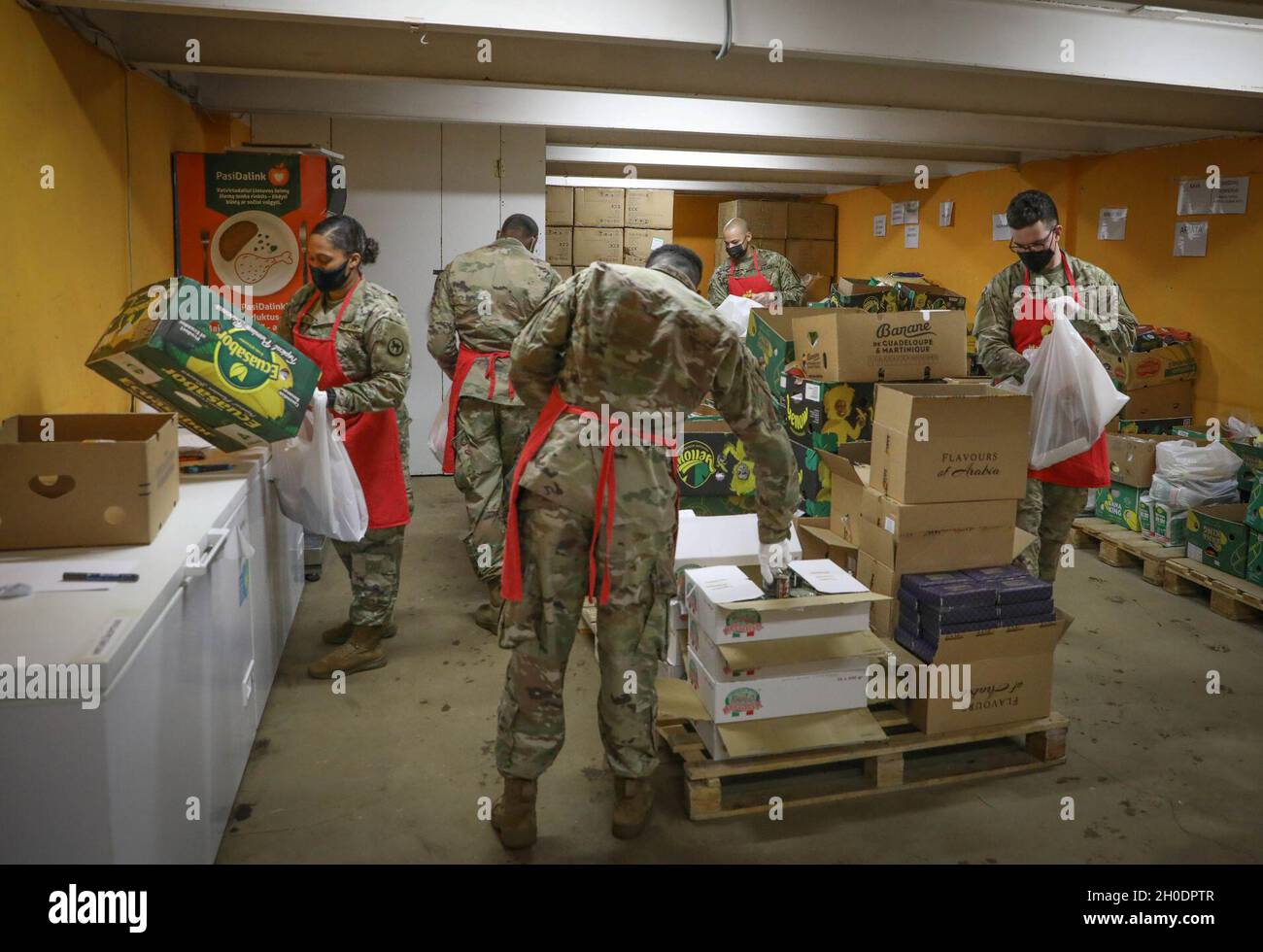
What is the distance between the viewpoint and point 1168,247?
217 inches

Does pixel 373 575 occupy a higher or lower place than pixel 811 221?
lower

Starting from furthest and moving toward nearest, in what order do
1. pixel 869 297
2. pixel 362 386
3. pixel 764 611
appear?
pixel 869 297
pixel 362 386
pixel 764 611

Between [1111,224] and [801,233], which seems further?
[801,233]

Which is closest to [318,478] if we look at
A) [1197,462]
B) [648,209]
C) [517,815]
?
[517,815]

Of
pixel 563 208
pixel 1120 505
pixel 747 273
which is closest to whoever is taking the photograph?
pixel 1120 505

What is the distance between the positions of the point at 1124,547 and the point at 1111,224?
265 cm

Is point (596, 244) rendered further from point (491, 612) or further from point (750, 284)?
point (491, 612)

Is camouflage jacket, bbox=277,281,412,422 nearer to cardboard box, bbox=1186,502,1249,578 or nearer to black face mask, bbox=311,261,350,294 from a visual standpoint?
black face mask, bbox=311,261,350,294

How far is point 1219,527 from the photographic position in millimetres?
4012

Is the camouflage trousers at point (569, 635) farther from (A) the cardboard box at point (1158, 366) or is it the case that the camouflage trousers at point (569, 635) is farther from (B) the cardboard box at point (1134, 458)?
(A) the cardboard box at point (1158, 366)

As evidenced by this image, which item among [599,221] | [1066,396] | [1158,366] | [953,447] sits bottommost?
[953,447]
